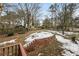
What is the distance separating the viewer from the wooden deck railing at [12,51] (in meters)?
1.78

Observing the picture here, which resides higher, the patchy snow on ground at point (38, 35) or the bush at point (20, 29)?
the bush at point (20, 29)

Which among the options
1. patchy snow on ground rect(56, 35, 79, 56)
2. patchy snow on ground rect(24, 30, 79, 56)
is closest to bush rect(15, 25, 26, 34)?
patchy snow on ground rect(24, 30, 79, 56)

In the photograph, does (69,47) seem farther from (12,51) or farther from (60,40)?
(12,51)

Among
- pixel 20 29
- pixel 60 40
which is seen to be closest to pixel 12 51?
pixel 20 29

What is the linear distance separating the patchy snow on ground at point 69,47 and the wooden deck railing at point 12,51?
0.32 meters

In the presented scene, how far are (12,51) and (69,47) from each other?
0.47 meters

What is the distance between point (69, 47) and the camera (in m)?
1.80

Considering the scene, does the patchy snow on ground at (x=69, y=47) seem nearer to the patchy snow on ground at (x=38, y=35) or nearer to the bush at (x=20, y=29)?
the patchy snow on ground at (x=38, y=35)

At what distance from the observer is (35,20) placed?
71.4 inches

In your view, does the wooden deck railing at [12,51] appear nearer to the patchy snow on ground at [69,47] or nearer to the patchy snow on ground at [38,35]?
the patchy snow on ground at [38,35]

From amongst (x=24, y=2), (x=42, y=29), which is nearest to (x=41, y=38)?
(x=42, y=29)

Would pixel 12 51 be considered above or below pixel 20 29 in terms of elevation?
below

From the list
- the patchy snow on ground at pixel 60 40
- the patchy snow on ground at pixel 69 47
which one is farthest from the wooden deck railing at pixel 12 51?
the patchy snow on ground at pixel 69 47

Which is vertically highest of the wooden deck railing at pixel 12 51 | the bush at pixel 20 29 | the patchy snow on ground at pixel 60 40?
the bush at pixel 20 29
